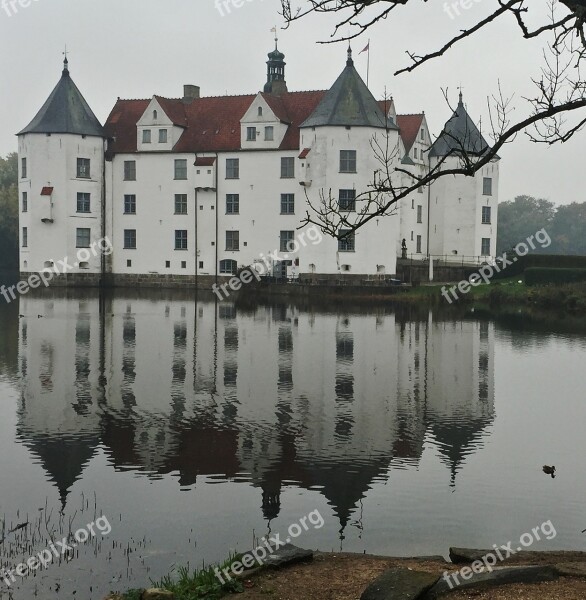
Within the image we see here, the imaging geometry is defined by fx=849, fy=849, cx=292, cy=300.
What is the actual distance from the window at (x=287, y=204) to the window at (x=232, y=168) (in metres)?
3.55

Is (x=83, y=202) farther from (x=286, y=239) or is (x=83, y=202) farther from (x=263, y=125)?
(x=286, y=239)

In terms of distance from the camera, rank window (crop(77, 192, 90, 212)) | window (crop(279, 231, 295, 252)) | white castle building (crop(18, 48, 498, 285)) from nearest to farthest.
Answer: window (crop(279, 231, 295, 252)), white castle building (crop(18, 48, 498, 285)), window (crop(77, 192, 90, 212))

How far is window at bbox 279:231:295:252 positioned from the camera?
5544cm

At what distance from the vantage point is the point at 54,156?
5681 cm

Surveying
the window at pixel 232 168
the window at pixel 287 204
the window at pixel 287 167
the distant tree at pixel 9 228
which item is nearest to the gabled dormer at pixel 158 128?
the window at pixel 232 168

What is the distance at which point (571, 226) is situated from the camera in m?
135

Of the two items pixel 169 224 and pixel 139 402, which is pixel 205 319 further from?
pixel 169 224

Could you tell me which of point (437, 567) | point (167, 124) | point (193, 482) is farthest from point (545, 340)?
point (167, 124)

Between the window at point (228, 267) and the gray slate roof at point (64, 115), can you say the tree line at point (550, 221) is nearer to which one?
the window at point (228, 267)

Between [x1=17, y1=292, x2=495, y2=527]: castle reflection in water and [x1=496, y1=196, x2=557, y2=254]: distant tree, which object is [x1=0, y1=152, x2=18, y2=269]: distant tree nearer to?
[x1=17, y1=292, x2=495, y2=527]: castle reflection in water

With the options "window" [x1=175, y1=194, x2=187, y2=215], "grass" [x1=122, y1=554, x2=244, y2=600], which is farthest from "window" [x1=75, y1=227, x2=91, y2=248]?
"grass" [x1=122, y1=554, x2=244, y2=600]

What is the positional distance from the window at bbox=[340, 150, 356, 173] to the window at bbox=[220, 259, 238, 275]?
1022 centimetres

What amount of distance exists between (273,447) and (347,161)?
132 feet

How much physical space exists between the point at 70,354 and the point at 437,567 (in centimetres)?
1714
